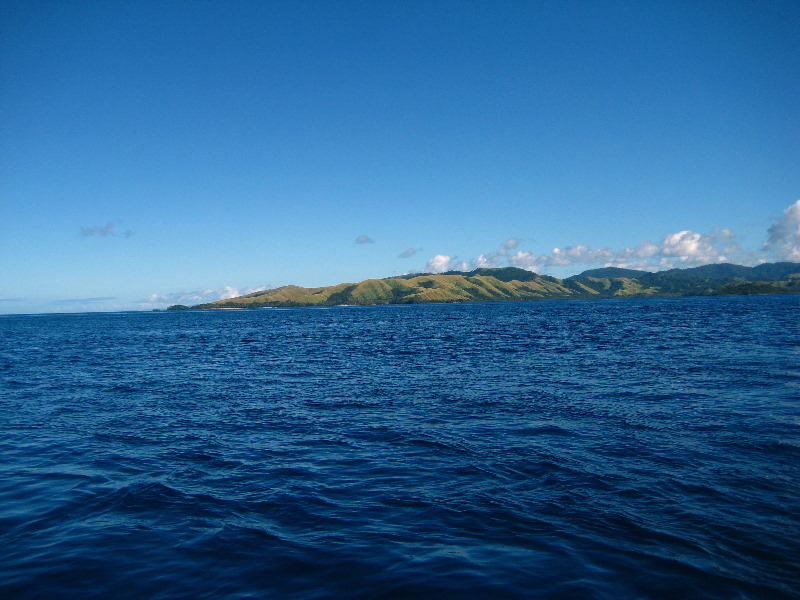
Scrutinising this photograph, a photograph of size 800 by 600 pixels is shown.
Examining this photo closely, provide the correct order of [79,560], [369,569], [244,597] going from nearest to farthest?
[244,597], [369,569], [79,560]

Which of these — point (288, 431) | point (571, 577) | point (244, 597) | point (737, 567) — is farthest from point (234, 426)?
point (737, 567)

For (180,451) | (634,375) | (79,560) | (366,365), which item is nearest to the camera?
(79,560)

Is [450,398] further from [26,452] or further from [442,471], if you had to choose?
[26,452]

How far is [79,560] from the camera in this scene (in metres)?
10.5

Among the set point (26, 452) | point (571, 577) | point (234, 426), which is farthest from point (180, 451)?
point (571, 577)

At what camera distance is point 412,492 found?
13656mm

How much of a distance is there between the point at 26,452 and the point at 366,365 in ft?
85.5

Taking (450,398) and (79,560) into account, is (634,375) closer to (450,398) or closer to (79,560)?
(450,398)

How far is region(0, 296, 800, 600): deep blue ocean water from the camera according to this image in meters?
9.54

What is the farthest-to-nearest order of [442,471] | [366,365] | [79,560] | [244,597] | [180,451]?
[366,365] < [180,451] < [442,471] < [79,560] < [244,597]

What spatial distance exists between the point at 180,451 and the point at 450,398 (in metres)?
14.3

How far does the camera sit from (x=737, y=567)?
9.52m

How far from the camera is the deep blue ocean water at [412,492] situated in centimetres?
954

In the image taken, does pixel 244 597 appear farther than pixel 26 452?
No
